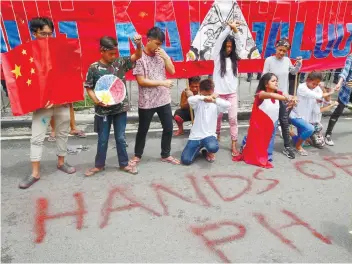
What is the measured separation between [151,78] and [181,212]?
1.54m

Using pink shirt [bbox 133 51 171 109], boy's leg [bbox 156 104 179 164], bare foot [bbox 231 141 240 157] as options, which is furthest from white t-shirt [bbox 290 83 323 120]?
pink shirt [bbox 133 51 171 109]

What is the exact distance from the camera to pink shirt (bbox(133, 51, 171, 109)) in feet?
12.6

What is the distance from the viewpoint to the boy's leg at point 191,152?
4.28 metres

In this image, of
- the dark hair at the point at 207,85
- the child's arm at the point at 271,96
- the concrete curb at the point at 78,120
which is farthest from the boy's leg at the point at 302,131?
the concrete curb at the point at 78,120

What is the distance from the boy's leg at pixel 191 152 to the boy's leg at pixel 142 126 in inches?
21.2

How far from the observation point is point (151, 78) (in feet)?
12.8

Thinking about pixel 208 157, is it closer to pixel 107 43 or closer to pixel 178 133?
pixel 178 133

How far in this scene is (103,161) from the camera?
→ 403cm

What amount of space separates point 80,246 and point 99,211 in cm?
52

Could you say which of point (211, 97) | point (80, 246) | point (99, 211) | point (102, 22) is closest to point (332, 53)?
point (211, 97)

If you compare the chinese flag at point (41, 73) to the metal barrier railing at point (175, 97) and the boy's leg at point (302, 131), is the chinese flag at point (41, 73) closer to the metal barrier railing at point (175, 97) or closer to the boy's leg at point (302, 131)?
the metal barrier railing at point (175, 97)

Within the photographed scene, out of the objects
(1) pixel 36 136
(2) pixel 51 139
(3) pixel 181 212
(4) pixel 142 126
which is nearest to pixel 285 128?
(4) pixel 142 126

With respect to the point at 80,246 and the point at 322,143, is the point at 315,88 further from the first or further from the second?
the point at 80,246

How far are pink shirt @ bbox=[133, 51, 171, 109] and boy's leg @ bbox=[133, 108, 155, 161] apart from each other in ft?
0.27
